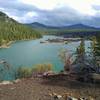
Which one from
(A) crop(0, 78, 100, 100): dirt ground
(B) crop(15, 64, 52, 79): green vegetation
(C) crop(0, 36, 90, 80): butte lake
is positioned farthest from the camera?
(C) crop(0, 36, 90, 80): butte lake

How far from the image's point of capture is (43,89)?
54.5 feet

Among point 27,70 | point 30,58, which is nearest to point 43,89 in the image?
point 27,70

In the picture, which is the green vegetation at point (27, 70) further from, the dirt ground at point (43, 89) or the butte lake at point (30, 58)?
the dirt ground at point (43, 89)

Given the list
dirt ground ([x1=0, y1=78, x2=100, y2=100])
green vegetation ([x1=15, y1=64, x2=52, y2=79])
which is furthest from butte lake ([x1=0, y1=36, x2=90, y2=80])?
dirt ground ([x1=0, y1=78, x2=100, y2=100])

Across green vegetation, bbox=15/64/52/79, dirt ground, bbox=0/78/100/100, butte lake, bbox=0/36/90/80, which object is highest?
dirt ground, bbox=0/78/100/100

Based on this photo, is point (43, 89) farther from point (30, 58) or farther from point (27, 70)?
point (30, 58)

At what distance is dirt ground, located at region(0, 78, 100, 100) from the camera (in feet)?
50.6

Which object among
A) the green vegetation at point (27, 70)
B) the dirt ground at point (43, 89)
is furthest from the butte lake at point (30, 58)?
the dirt ground at point (43, 89)

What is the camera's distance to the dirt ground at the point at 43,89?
15438mm

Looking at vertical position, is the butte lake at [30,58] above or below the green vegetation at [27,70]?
below

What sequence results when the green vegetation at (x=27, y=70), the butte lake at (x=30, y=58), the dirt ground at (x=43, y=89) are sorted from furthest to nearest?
1. the butte lake at (x=30, y=58)
2. the green vegetation at (x=27, y=70)
3. the dirt ground at (x=43, y=89)

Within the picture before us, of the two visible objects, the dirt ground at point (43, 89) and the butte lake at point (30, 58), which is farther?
the butte lake at point (30, 58)

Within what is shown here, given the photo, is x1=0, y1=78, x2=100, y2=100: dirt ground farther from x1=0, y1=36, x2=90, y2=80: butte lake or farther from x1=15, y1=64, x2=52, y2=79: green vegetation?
x1=0, y1=36, x2=90, y2=80: butte lake

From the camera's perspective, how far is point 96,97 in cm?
1541
